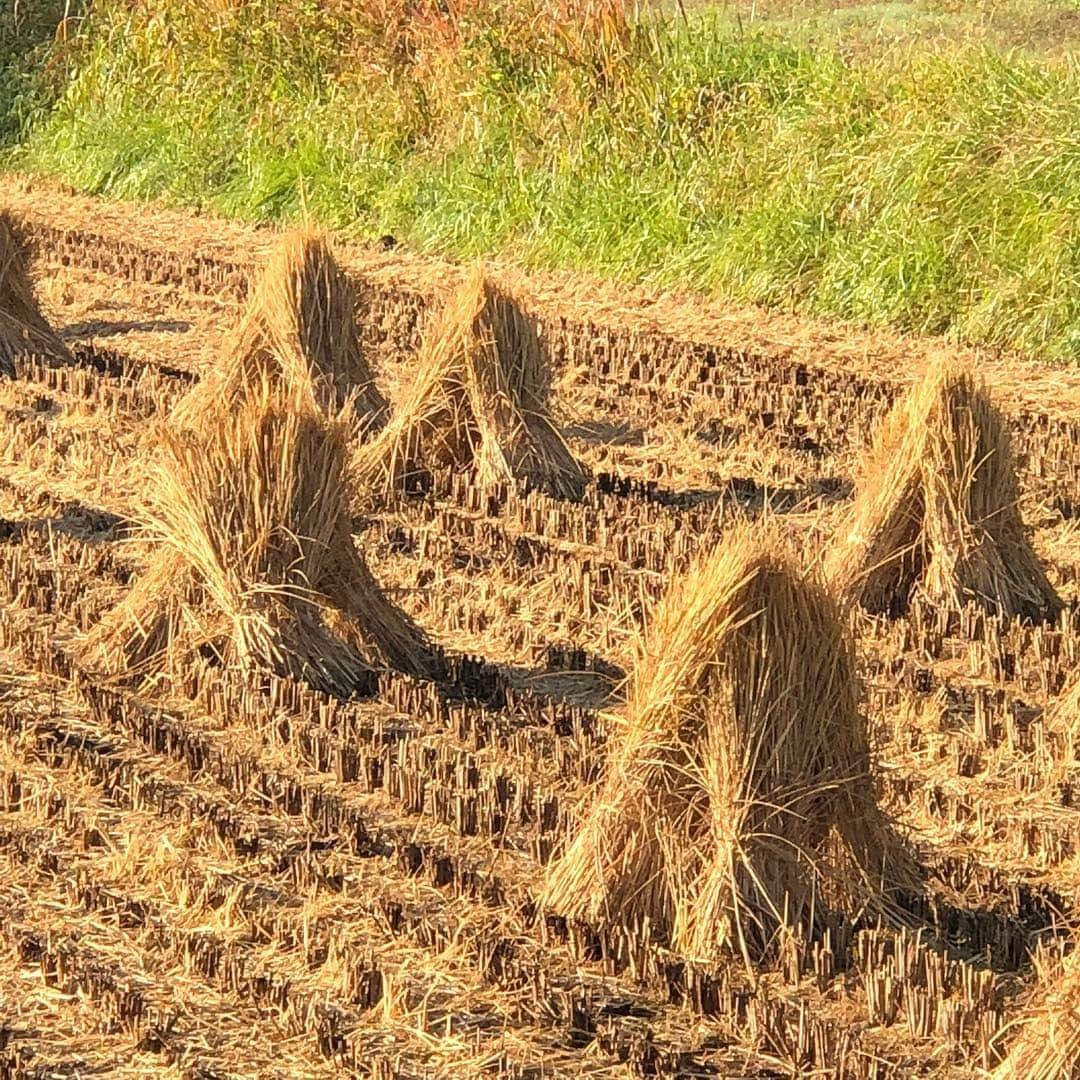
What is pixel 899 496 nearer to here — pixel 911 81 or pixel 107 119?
→ pixel 911 81

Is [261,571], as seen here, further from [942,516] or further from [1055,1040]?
[1055,1040]

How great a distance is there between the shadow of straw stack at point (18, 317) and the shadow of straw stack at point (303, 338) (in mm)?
1556

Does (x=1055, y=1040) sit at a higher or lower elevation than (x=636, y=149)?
lower

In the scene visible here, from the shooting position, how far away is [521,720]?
5.99m

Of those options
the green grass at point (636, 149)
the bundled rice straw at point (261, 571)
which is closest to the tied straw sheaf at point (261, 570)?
the bundled rice straw at point (261, 571)

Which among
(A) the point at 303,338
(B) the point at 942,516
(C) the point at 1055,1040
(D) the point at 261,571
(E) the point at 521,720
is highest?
(A) the point at 303,338

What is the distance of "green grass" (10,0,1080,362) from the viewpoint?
35.2ft

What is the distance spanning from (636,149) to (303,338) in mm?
4012

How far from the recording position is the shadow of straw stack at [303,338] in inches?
348

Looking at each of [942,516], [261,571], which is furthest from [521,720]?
[942,516]

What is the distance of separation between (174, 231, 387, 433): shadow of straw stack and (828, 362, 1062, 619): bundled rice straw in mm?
2486

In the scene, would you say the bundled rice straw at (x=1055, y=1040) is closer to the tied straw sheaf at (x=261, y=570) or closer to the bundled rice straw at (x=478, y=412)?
the tied straw sheaf at (x=261, y=570)

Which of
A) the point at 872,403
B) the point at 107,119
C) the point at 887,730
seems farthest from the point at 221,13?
the point at 887,730

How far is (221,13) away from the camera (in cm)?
1505
